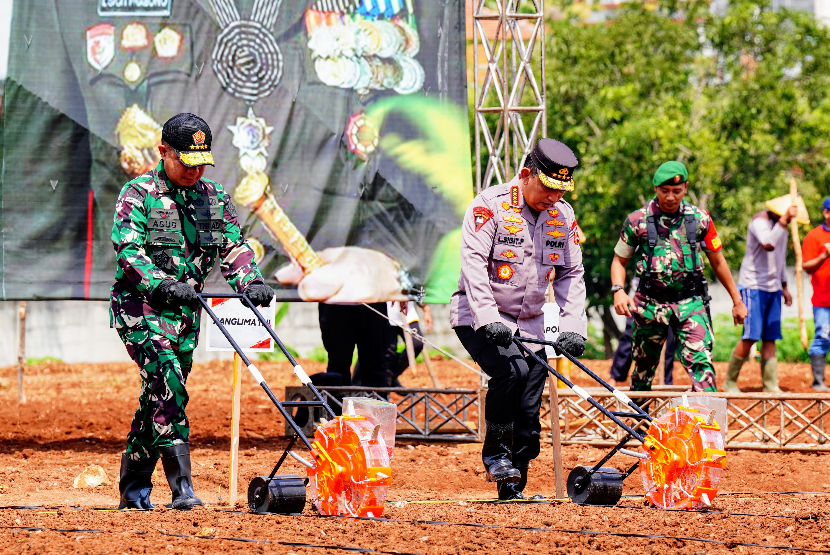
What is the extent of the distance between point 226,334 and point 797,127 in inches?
694

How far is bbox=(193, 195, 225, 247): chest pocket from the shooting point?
6488mm

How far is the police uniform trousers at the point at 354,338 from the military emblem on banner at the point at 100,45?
3.05 meters

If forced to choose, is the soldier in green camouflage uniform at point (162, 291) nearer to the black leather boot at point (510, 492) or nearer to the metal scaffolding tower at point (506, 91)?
the black leather boot at point (510, 492)

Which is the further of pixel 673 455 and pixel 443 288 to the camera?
pixel 443 288

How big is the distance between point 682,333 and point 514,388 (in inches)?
117

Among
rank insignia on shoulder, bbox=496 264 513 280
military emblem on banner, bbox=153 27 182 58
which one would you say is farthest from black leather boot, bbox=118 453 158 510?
military emblem on banner, bbox=153 27 182 58

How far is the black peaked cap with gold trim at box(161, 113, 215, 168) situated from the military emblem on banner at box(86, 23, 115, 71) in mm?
3459

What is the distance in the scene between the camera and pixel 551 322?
6.83 metres

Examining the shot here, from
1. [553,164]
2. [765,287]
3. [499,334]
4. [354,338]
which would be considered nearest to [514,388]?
[499,334]

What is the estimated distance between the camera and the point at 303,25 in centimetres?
998

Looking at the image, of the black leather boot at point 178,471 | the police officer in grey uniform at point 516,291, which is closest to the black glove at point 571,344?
the police officer in grey uniform at point 516,291

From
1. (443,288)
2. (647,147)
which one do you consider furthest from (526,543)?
(647,147)

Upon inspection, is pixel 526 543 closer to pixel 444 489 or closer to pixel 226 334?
pixel 226 334

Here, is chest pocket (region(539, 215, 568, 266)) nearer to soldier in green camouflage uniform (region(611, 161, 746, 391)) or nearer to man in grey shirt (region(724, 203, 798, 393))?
soldier in green camouflage uniform (region(611, 161, 746, 391))
